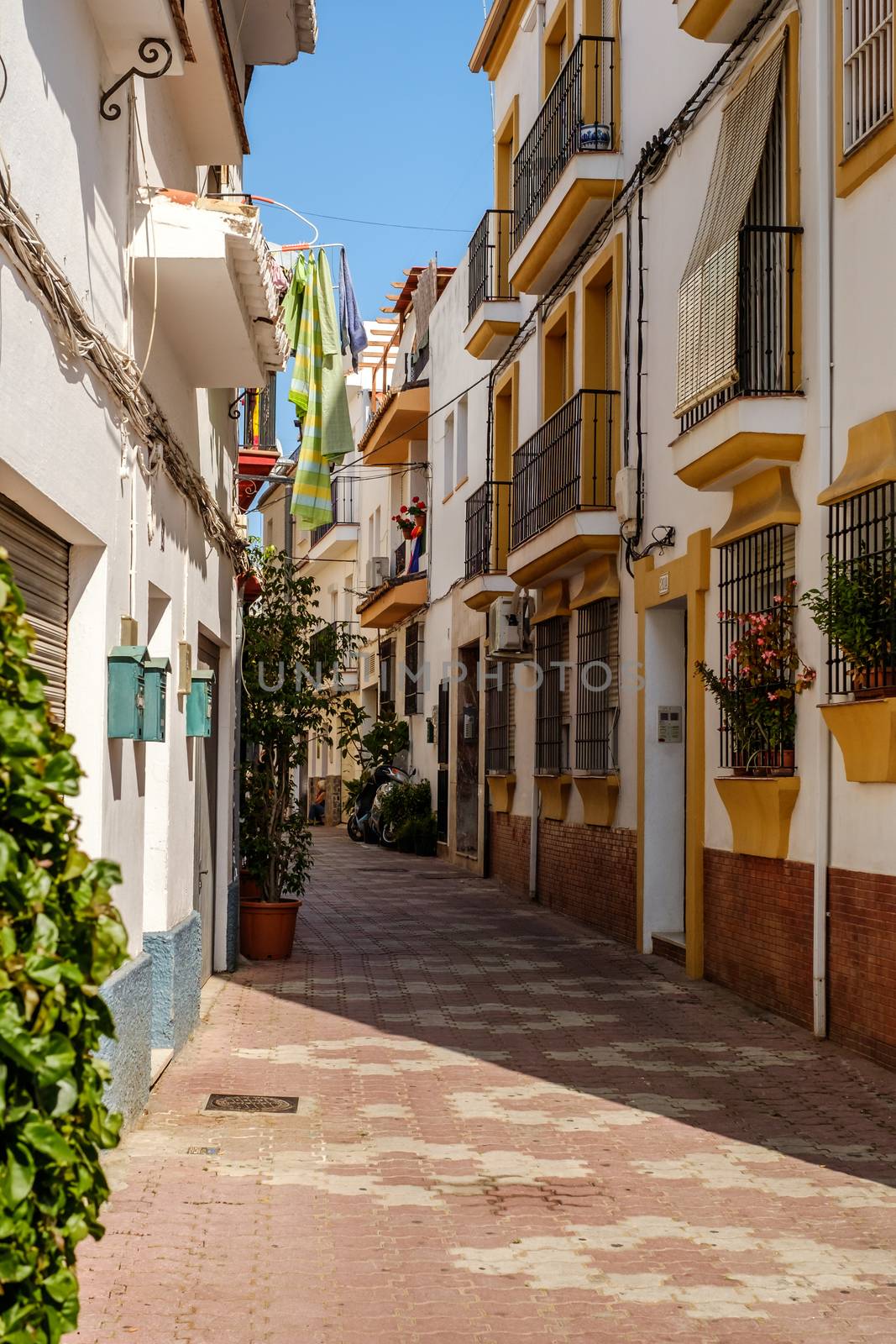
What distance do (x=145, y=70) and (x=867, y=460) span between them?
14.4 ft

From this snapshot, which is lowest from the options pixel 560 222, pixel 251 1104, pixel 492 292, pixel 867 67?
pixel 251 1104

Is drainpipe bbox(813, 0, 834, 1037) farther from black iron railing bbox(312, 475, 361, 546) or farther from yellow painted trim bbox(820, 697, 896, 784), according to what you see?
black iron railing bbox(312, 475, 361, 546)

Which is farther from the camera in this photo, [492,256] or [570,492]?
[492,256]

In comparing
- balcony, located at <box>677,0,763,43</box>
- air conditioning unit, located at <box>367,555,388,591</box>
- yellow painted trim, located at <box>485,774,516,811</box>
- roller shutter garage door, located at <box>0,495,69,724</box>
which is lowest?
yellow painted trim, located at <box>485,774,516,811</box>

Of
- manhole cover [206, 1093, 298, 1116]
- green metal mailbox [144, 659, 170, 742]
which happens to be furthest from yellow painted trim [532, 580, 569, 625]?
green metal mailbox [144, 659, 170, 742]

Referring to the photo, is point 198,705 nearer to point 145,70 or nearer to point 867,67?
point 145,70

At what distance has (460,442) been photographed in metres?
24.7

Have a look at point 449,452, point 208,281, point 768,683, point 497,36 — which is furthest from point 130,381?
point 449,452

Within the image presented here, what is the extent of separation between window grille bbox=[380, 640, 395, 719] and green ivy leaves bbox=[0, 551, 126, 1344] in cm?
2906

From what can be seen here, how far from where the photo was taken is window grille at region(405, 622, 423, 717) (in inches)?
1120

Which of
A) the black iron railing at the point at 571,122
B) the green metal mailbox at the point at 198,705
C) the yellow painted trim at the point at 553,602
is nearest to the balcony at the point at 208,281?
the green metal mailbox at the point at 198,705

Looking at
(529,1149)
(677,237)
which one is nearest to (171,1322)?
(529,1149)

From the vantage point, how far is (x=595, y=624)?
51.5ft

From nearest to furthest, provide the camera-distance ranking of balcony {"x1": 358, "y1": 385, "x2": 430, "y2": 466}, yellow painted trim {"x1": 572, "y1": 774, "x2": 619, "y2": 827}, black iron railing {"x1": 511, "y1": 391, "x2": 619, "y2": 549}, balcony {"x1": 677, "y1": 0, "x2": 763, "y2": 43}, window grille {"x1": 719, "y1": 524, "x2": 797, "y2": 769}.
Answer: window grille {"x1": 719, "y1": 524, "x2": 797, "y2": 769}
balcony {"x1": 677, "y1": 0, "x2": 763, "y2": 43}
yellow painted trim {"x1": 572, "y1": 774, "x2": 619, "y2": 827}
black iron railing {"x1": 511, "y1": 391, "x2": 619, "y2": 549}
balcony {"x1": 358, "y1": 385, "x2": 430, "y2": 466}
